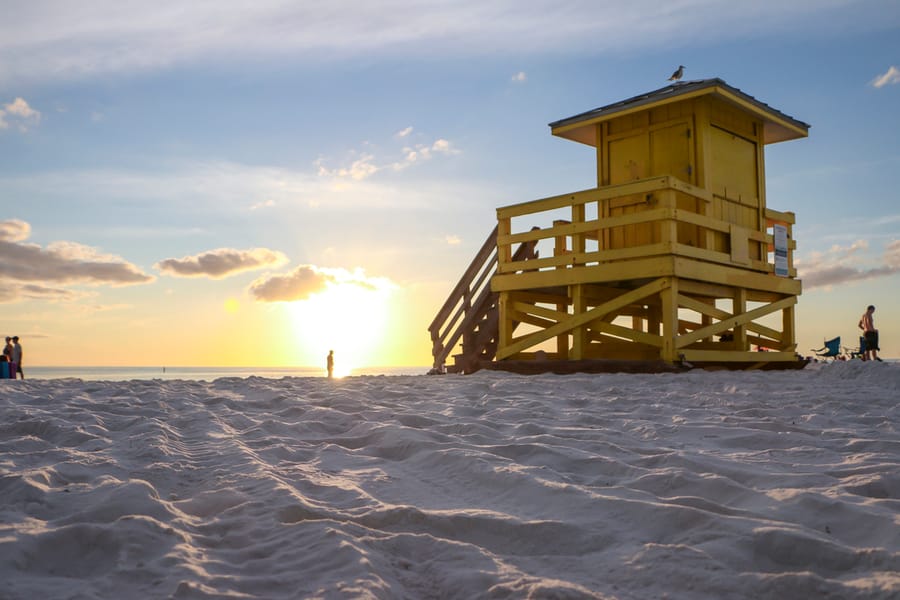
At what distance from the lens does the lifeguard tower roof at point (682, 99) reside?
10.5 m

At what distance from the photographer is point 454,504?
106 inches

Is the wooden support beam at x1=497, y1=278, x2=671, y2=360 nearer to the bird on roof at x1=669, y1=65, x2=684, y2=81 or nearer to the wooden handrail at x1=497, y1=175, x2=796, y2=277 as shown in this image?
the wooden handrail at x1=497, y1=175, x2=796, y2=277

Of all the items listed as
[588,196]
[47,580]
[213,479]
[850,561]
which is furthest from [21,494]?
[588,196]

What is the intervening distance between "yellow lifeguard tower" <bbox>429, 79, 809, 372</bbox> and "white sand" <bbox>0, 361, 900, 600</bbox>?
16.2 ft

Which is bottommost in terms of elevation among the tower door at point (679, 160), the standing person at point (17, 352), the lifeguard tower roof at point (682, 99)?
the standing person at point (17, 352)

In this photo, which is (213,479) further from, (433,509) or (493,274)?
(493,274)

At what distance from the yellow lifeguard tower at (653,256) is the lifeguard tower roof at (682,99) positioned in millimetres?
26

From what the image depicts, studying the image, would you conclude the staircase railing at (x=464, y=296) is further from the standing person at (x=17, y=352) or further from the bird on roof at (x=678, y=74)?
the standing person at (x=17, y=352)

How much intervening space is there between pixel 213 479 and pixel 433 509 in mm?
1122

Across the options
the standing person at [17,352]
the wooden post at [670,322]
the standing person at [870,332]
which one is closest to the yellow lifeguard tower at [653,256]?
the wooden post at [670,322]

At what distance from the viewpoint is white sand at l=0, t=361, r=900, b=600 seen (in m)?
1.97

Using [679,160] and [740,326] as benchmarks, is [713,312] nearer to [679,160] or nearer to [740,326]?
[740,326]

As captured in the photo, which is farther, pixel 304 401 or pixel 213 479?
pixel 304 401

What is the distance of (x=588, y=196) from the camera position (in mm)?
10312
